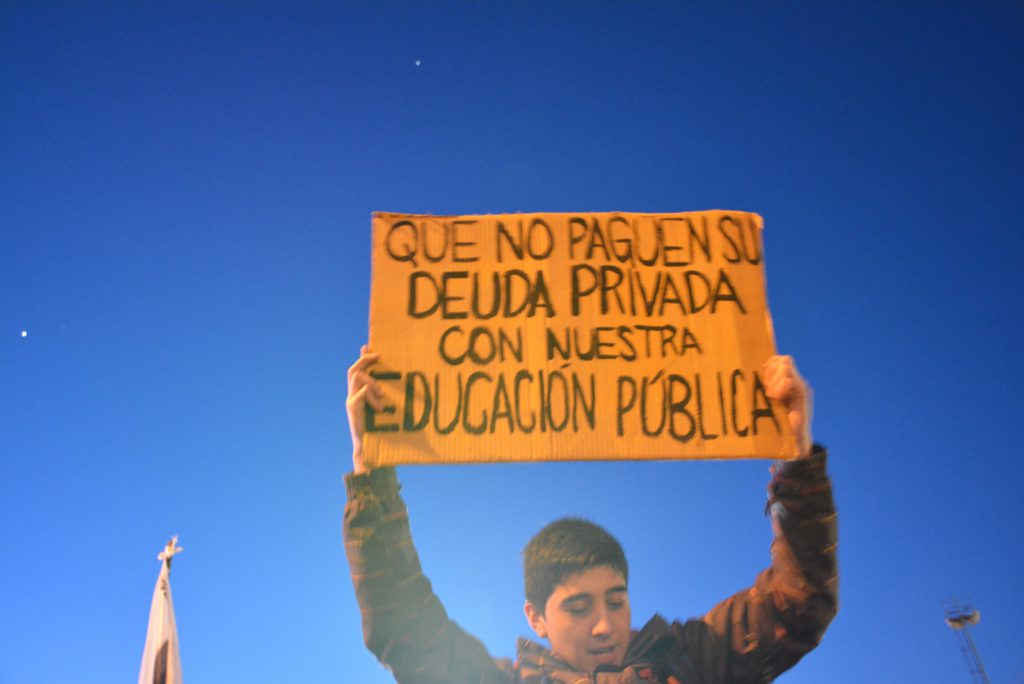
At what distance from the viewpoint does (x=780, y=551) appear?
2.00 m

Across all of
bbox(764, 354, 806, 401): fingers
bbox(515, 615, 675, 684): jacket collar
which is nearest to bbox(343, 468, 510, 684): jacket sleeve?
bbox(515, 615, 675, 684): jacket collar

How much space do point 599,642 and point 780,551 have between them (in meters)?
0.53

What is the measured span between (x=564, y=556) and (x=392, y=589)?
1.84 feet

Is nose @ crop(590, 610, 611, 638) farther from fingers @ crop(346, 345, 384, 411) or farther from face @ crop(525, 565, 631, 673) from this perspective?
fingers @ crop(346, 345, 384, 411)

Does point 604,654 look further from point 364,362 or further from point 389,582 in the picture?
point 364,362

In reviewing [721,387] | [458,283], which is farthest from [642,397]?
[458,283]

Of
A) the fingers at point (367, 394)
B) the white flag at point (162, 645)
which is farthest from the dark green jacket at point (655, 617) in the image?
the white flag at point (162, 645)

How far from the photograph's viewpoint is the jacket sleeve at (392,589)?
1893mm

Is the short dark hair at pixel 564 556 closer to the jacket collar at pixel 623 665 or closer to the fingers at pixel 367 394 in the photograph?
the jacket collar at pixel 623 665

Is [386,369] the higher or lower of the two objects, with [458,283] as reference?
lower

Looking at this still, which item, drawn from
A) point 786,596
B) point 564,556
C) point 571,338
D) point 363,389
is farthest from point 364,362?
point 786,596

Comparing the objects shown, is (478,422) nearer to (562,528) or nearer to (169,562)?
(562,528)

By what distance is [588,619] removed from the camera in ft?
6.97

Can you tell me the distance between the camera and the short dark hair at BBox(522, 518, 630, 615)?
7.32ft
